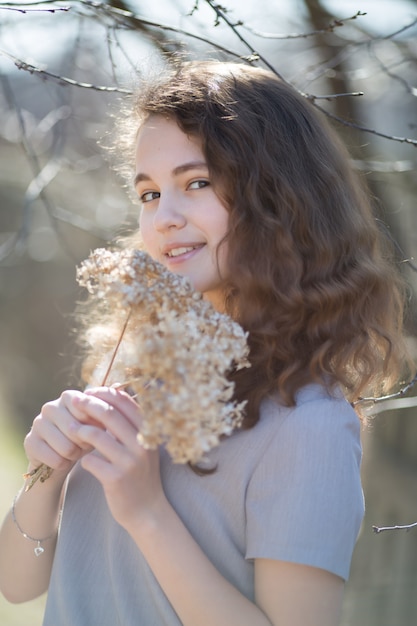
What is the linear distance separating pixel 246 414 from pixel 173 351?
1.25 ft

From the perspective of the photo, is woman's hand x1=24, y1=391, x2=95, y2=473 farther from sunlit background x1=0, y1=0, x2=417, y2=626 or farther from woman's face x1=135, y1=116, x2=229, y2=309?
sunlit background x1=0, y1=0, x2=417, y2=626

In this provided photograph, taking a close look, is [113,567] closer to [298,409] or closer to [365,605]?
[298,409]

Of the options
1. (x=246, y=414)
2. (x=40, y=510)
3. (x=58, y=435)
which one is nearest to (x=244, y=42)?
(x=246, y=414)

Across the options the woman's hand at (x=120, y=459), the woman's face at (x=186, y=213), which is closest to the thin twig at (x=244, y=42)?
the woman's face at (x=186, y=213)

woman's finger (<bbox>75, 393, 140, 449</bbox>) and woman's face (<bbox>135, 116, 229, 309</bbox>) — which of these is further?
woman's face (<bbox>135, 116, 229, 309</bbox>)

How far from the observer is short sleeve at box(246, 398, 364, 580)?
1.18 metres

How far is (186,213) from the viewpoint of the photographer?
1412 mm

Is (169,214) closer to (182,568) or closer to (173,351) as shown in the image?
(173,351)

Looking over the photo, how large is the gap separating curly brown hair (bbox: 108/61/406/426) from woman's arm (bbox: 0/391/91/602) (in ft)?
1.03

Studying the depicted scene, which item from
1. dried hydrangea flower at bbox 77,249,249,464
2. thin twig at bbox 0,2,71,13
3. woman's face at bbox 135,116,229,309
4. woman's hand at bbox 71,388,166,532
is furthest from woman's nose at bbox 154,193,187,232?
thin twig at bbox 0,2,71,13

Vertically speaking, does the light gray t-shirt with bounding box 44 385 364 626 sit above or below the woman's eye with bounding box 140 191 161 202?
below

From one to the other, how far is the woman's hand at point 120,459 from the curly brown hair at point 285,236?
0.22 m

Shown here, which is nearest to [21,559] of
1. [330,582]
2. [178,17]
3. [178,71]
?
[330,582]

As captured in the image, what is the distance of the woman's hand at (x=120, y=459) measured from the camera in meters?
1.18
